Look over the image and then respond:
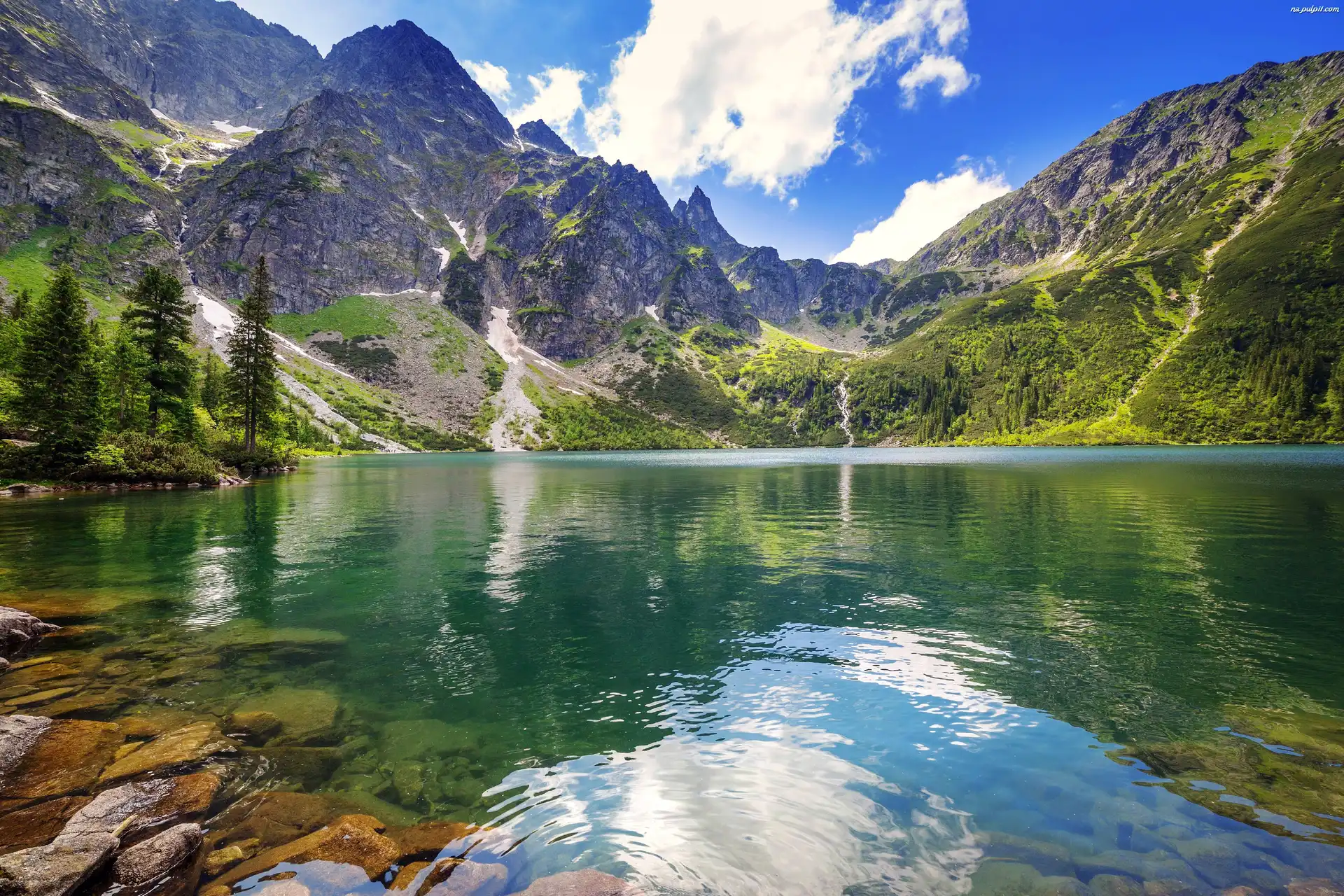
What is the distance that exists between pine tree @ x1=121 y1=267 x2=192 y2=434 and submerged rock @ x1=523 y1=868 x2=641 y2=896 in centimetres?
9340

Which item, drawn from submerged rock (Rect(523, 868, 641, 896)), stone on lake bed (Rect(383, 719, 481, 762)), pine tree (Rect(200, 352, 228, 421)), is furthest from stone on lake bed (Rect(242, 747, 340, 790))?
pine tree (Rect(200, 352, 228, 421))

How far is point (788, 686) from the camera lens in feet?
53.9

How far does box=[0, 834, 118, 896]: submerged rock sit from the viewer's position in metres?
7.00

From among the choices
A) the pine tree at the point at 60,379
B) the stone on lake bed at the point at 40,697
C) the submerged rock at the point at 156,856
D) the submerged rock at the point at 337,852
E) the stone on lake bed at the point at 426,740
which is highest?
the pine tree at the point at 60,379

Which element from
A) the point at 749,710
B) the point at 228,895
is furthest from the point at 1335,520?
the point at 228,895

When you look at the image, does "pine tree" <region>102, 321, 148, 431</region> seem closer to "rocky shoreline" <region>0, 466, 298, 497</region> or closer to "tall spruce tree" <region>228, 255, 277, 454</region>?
"rocky shoreline" <region>0, 466, 298, 497</region>

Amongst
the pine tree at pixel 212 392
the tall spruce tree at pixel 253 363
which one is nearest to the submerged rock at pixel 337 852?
the tall spruce tree at pixel 253 363

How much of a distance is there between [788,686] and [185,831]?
13410 mm

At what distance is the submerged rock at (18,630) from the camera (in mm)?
17531

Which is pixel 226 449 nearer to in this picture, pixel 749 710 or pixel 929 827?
pixel 749 710

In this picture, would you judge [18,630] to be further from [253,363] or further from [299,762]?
[253,363]

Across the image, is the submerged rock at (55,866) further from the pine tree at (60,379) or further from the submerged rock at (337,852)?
the pine tree at (60,379)

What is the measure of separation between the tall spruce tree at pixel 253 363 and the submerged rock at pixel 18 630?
86085 millimetres

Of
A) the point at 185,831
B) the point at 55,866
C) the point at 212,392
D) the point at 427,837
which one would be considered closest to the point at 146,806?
the point at 185,831
